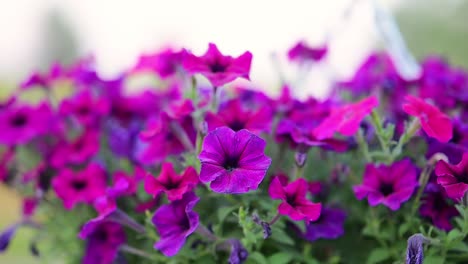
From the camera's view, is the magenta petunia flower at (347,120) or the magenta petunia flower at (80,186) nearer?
the magenta petunia flower at (347,120)

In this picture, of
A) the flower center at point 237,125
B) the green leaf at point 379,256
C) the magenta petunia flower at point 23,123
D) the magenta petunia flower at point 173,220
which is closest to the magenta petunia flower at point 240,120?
the flower center at point 237,125

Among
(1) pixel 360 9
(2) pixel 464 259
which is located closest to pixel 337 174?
(2) pixel 464 259

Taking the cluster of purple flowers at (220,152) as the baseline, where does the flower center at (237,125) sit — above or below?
above

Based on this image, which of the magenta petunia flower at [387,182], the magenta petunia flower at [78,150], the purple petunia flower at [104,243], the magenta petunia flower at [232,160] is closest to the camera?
the magenta petunia flower at [232,160]

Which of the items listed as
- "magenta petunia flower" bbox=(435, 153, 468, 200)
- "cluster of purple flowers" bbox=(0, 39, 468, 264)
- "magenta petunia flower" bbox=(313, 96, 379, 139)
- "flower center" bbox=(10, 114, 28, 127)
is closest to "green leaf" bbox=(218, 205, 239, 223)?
"cluster of purple flowers" bbox=(0, 39, 468, 264)

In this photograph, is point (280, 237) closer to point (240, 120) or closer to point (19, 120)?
point (240, 120)

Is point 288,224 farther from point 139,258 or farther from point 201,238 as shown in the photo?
point 139,258

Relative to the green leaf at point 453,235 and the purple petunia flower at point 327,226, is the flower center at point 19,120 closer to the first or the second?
the purple petunia flower at point 327,226

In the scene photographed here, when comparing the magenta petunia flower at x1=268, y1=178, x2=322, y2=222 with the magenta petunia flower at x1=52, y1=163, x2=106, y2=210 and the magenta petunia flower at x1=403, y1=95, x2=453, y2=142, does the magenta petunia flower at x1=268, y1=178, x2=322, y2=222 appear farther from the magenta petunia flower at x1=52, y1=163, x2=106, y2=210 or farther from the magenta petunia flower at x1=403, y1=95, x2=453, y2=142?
the magenta petunia flower at x1=52, y1=163, x2=106, y2=210
